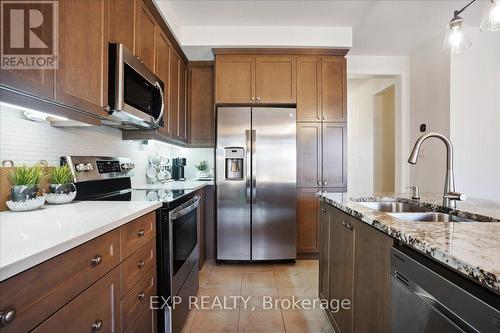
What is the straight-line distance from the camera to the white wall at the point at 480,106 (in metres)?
2.84

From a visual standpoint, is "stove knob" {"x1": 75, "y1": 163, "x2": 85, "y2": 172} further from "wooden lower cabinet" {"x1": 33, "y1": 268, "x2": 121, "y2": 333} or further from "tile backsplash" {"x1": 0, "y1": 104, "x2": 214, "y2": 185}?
"wooden lower cabinet" {"x1": 33, "y1": 268, "x2": 121, "y2": 333}

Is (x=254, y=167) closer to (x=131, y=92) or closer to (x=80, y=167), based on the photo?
(x=131, y=92)

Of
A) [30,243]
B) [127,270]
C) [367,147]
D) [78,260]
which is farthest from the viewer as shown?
[367,147]

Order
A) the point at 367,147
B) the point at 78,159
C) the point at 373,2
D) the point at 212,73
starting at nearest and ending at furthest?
the point at 78,159
the point at 373,2
the point at 212,73
the point at 367,147

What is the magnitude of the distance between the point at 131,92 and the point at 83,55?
1.23 feet

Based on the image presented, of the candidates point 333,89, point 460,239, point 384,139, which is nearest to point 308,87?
point 333,89

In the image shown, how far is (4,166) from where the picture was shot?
43.8 inches

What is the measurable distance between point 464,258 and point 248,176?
2.24 meters

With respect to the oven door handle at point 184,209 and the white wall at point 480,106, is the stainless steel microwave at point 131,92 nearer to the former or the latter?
the oven door handle at point 184,209

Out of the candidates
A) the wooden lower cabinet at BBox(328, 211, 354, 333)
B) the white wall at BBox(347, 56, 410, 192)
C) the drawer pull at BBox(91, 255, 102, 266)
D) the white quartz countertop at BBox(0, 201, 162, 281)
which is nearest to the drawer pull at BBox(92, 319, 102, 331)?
the drawer pull at BBox(91, 255, 102, 266)

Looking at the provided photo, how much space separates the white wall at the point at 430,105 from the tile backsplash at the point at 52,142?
11.1 feet

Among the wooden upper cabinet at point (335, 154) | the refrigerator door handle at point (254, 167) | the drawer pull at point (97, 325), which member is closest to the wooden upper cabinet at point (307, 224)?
the wooden upper cabinet at point (335, 154)

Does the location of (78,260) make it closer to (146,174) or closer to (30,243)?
(30,243)

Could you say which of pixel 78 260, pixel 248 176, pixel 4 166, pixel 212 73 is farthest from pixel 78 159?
pixel 212 73
